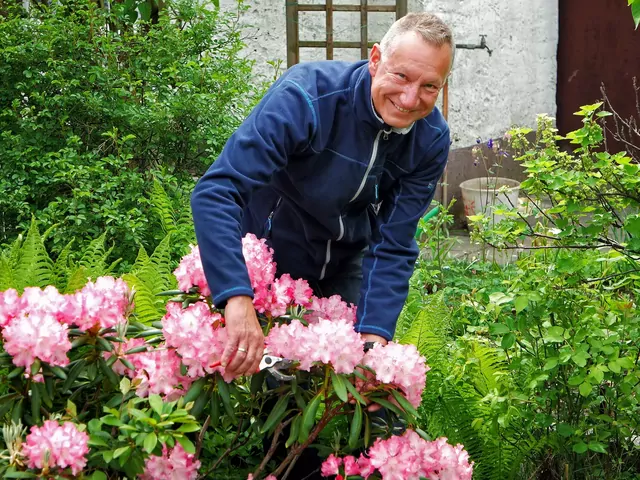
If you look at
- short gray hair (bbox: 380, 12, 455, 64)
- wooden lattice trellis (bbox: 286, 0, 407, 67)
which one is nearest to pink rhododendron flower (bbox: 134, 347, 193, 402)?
short gray hair (bbox: 380, 12, 455, 64)

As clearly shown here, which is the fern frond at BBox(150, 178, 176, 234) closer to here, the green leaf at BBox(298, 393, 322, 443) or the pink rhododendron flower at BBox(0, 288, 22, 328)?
the pink rhododendron flower at BBox(0, 288, 22, 328)

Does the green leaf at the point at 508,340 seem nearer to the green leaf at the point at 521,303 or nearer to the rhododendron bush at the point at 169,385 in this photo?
the green leaf at the point at 521,303

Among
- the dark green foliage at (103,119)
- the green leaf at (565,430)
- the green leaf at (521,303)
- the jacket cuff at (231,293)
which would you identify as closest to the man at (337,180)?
the jacket cuff at (231,293)

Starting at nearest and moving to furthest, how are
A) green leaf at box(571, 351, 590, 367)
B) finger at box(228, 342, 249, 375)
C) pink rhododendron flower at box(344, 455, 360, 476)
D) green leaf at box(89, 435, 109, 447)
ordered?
1. green leaf at box(89, 435, 109, 447)
2. finger at box(228, 342, 249, 375)
3. pink rhododendron flower at box(344, 455, 360, 476)
4. green leaf at box(571, 351, 590, 367)

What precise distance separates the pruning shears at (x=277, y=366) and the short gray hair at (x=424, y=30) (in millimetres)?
866

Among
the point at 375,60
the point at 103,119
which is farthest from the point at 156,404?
the point at 103,119

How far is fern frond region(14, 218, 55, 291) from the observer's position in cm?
338

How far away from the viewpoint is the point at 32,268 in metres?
3.46

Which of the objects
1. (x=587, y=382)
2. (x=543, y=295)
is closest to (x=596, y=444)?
(x=587, y=382)

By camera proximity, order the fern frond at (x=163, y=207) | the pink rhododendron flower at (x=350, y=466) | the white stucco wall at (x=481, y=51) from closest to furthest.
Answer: the pink rhododendron flower at (x=350, y=466), the fern frond at (x=163, y=207), the white stucco wall at (x=481, y=51)

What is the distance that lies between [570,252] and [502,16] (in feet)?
21.4

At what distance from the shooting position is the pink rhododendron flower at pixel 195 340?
201cm

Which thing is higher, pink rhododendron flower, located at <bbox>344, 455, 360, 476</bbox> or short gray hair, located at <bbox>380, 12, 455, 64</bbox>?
short gray hair, located at <bbox>380, 12, 455, 64</bbox>

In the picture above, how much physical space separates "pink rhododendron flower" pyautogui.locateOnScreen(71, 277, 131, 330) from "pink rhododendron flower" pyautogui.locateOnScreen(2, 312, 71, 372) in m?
0.09
